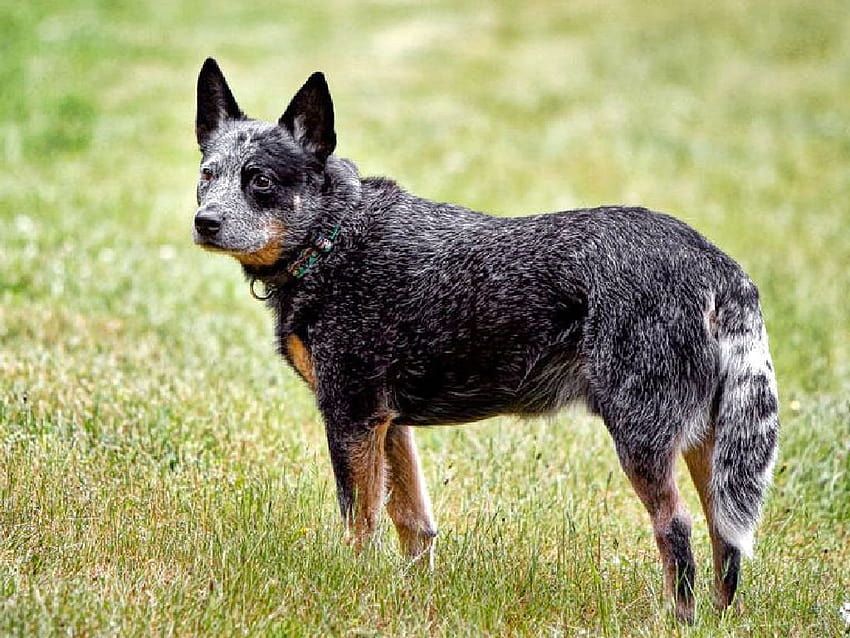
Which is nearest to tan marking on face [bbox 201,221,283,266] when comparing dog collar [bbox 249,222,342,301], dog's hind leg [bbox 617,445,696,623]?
dog collar [bbox 249,222,342,301]

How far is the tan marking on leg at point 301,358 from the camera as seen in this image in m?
5.75

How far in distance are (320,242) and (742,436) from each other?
2260 millimetres

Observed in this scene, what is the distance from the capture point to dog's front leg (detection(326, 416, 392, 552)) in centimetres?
555

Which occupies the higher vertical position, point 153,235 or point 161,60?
point 161,60

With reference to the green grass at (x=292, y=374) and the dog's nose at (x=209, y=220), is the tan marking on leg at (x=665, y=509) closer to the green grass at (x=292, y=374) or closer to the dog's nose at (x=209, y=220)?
the green grass at (x=292, y=374)

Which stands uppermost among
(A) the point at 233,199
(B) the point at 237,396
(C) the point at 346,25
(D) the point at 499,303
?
(C) the point at 346,25

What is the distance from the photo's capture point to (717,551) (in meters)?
5.11

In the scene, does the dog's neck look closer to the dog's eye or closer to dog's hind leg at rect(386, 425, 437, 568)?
the dog's eye

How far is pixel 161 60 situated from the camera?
20.2m

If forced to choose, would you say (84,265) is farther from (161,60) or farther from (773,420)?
A: (161,60)

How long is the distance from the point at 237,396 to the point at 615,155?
10.4 m

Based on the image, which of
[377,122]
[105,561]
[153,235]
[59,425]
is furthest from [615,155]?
[105,561]

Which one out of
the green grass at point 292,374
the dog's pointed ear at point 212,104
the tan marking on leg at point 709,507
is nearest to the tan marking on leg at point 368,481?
the green grass at point 292,374

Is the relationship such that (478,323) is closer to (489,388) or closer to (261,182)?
(489,388)
